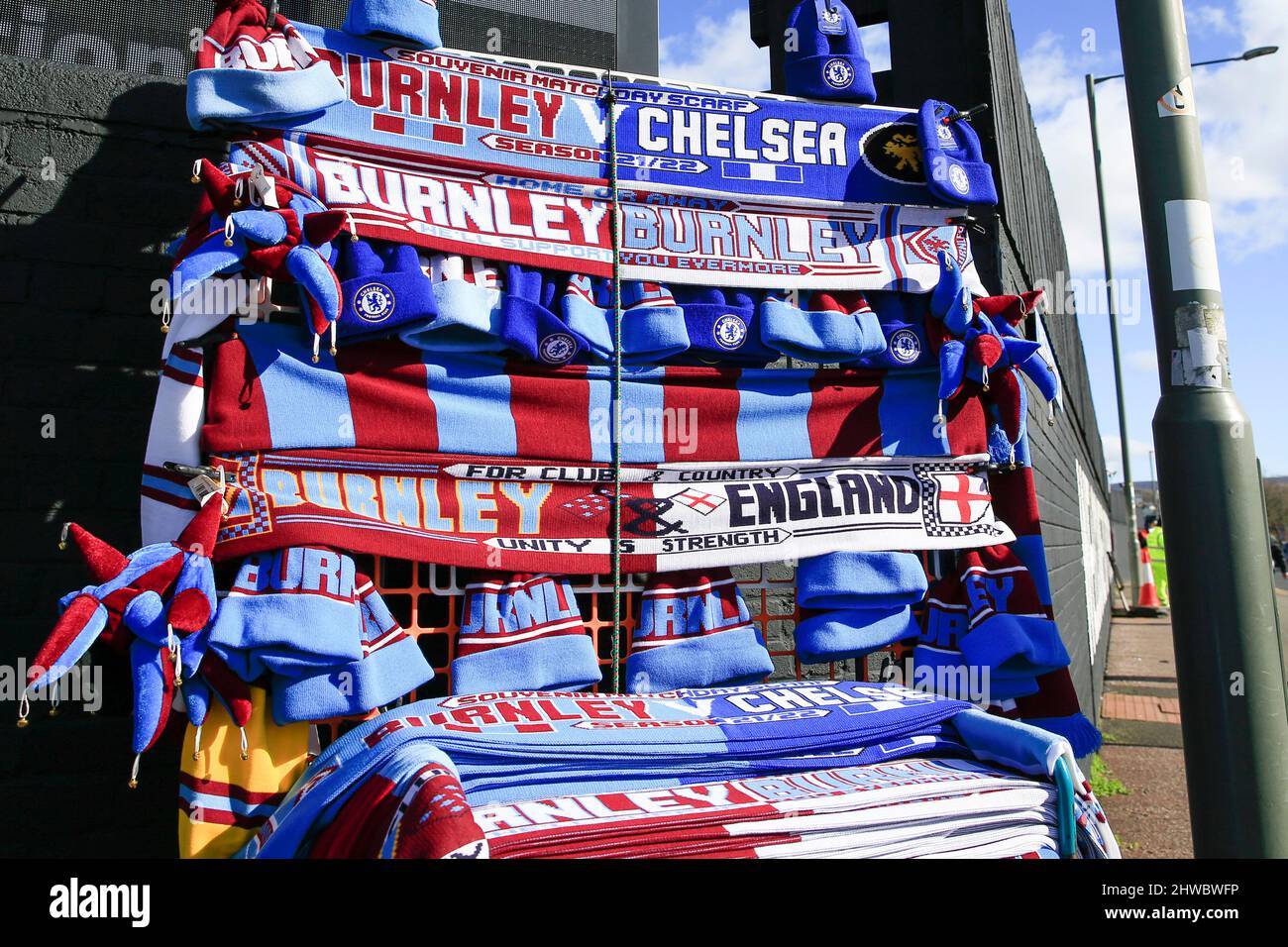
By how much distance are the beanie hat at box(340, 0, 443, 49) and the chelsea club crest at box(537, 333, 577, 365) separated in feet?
3.22

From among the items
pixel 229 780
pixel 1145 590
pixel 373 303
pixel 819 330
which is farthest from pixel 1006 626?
pixel 1145 590

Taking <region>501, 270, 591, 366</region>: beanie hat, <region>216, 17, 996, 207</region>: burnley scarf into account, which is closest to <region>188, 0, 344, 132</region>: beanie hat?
<region>216, 17, 996, 207</region>: burnley scarf

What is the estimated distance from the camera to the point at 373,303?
2441 mm

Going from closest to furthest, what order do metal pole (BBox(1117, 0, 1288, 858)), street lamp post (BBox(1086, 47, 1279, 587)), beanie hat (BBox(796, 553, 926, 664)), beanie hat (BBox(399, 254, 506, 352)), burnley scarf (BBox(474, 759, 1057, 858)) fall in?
1. burnley scarf (BBox(474, 759, 1057, 858))
2. metal pole (BBox(1117, 0, 1288, 858))
3. beanie hat (BBox(399, 254, 506, 352))
4. beanie hat (BBox(796, 553, 926, 664))
5. street lamp post (BBox(1086, 47, 1279, 587))

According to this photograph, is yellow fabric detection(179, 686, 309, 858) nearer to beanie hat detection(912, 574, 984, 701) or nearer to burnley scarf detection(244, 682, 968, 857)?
burnley scarf detection(244, 682, 968, 857)

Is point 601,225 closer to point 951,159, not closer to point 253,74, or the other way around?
point 253,74

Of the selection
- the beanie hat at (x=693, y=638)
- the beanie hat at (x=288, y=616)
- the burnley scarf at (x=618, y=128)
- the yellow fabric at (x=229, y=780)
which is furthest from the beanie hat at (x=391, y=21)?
the yellow fabric at (x=229, y=780)

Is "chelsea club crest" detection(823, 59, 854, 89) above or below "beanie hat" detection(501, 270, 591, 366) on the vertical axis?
above

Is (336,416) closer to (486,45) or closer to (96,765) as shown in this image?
(96,765)

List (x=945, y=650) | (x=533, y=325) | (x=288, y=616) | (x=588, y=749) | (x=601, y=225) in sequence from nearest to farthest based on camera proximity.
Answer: (x=588, y=749) → (x=288, y=616) → (x=533, y=325) → (x=601, y=225) → (x=945, y=650)

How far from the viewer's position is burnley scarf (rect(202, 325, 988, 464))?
242 centimetres

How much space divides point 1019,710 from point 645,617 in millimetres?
1314

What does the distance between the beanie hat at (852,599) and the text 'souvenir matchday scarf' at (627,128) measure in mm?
1256

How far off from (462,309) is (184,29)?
1.85m
